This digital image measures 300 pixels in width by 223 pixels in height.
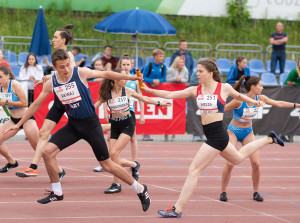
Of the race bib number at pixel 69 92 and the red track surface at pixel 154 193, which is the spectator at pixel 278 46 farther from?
the race bib number at pixel 69 92

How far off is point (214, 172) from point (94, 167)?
233 cm

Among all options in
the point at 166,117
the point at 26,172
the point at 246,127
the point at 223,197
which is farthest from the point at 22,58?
the point at 223,197

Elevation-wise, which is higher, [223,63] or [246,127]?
[246,127]

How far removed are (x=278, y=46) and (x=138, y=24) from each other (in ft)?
16.9

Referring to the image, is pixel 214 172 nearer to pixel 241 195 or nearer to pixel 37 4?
pixel 241 195

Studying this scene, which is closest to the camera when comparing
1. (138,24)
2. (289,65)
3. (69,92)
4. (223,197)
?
(69,92)

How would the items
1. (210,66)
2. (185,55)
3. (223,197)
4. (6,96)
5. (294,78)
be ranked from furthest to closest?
(185,55), (294,78), (6,96), (223,197), (210,66)

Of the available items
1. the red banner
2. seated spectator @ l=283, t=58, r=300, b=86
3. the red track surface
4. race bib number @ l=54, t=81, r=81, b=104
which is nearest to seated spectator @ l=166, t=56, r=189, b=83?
the red banner

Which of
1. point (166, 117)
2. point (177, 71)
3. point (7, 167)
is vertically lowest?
point (166, 117)

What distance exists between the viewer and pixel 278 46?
1883cm

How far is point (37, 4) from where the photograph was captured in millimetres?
21625

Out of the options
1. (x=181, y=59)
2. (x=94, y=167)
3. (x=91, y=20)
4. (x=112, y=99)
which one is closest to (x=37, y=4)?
(x=91, y=20)

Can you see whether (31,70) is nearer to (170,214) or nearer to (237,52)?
(170,214)

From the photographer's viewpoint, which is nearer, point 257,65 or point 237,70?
point 237,70
